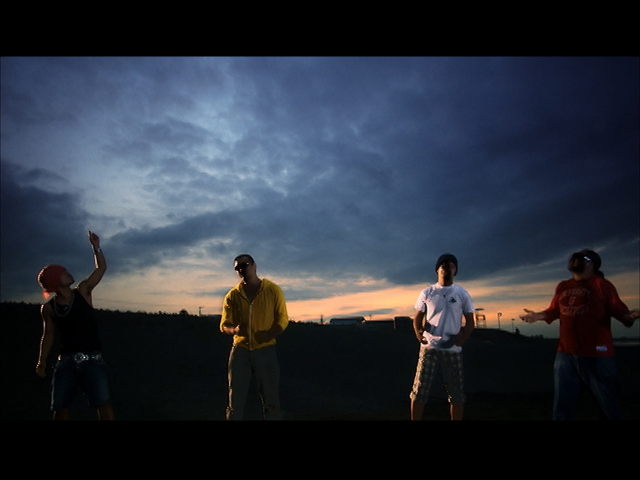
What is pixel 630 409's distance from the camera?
10.9m

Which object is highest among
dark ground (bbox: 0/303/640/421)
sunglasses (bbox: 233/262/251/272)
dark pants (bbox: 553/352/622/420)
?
sunglasses (bbox: 233/262/251/272)

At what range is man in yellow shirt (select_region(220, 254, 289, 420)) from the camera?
5055 millimetres

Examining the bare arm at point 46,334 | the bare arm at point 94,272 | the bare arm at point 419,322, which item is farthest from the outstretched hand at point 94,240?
the bare arm at point 419,322

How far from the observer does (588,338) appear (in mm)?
4680

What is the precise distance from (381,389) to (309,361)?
A: 4.79 metres

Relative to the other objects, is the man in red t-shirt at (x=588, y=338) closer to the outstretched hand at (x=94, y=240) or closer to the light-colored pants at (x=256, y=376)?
the light-colored pants at (x=256, y=376)

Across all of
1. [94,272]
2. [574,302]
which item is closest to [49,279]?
[94,272]

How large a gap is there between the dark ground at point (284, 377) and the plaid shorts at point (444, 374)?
4.09 metres

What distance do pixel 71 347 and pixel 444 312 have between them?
4.16 metres

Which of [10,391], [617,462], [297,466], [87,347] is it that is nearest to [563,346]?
[617,462]

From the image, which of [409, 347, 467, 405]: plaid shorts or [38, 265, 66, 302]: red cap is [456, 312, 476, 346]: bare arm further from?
[38, 265, 66, 302]: red cap

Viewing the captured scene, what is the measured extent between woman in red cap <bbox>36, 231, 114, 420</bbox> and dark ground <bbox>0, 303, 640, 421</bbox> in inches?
200

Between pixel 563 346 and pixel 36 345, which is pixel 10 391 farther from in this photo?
pixel 563 346

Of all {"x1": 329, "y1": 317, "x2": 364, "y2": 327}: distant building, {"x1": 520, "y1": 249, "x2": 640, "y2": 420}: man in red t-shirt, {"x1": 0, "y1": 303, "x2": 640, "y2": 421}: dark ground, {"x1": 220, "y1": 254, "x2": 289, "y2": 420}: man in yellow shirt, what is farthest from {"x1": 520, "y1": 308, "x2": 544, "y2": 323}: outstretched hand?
{"x1": 329, "y1": 317, "x2": 364, "y2": 327}: distant building
